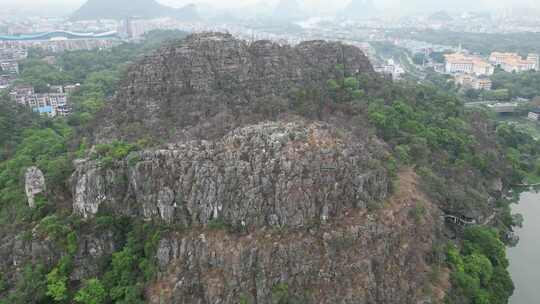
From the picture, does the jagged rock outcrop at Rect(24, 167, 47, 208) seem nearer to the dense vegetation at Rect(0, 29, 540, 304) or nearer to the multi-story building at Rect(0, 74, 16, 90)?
the dense vegetation at Rect(0, 29, 540, 304)

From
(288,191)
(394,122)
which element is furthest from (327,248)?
(394,122)

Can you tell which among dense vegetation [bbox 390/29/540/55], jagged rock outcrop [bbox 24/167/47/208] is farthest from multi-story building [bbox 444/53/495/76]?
jagged rock outcrop [bbox 24/167/47/208]

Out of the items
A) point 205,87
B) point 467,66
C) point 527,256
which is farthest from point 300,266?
point 467,66

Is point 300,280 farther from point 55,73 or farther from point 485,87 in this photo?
point 485,87

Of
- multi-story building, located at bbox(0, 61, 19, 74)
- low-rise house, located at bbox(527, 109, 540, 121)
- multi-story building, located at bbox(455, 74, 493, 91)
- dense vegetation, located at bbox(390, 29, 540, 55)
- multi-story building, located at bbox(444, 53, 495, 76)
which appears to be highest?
dense vegetation, located at bbox(390, 29, 540, 55)

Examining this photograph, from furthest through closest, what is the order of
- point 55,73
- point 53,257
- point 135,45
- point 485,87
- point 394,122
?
point 135,45 < point 485,87 < point 55,73 < point 394,122 < point 53,257

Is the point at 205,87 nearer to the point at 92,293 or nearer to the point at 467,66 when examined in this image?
the point at 92,293
